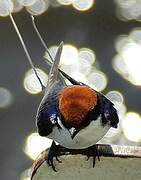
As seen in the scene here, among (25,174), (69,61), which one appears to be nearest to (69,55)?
(69,61)

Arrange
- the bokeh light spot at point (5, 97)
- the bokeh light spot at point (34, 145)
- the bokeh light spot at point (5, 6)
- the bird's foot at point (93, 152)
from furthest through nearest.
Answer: the bokeh light spot at point (5, 6) < the bokeh light spot at point (5, 97) < the bokeh light spot at point (34, 145) < the bird's foot at point (93, 152)

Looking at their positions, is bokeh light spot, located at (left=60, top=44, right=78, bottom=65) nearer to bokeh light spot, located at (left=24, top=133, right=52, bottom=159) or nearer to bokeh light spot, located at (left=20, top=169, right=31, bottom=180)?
bokeh light spot, located at (left=24, top=133, right=52, bottom=159)

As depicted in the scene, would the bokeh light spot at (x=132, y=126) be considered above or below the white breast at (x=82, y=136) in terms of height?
below

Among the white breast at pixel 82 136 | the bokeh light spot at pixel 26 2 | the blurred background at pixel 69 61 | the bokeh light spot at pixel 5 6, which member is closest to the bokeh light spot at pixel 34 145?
the blurred background at pixel 69 61

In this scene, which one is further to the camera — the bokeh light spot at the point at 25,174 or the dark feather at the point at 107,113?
the bokeh light spot at the point at 25,174

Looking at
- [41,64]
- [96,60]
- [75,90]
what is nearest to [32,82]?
[41,64]

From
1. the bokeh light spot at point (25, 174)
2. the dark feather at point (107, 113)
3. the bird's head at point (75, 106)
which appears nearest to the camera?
the bird's head at point (75, 106)

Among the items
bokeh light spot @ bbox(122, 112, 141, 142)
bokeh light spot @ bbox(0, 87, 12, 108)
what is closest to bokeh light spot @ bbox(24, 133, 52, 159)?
bokeh light spot @ bbox(0, 87, 12, 108)

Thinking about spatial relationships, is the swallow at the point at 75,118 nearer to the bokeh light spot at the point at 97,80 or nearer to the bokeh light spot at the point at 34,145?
the bokeh light spot at the point at 34,145

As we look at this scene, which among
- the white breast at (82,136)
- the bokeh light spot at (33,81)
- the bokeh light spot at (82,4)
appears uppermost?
the white breast at (82,136)

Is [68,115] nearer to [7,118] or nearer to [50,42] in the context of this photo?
[7,118]
